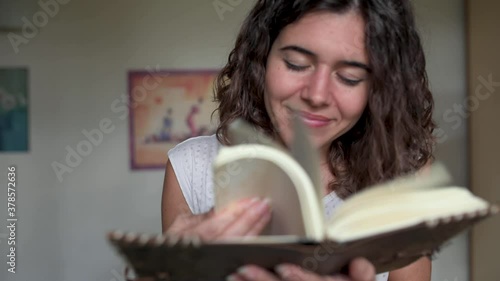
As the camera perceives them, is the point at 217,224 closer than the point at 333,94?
Yes

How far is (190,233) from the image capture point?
570 millimetres

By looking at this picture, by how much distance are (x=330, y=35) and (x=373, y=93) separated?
14 centimetres

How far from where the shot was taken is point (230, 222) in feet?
1.89

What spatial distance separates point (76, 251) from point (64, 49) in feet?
3.36

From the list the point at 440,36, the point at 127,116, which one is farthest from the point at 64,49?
the point at 440,36

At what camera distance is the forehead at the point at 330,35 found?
2.80 feet
